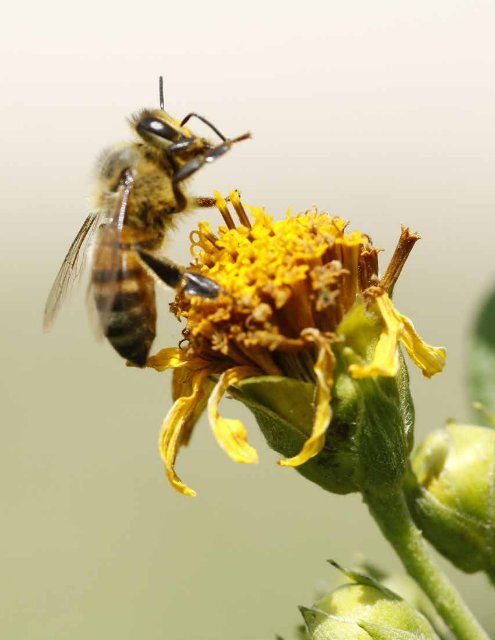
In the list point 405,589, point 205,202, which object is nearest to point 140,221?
point 205,202

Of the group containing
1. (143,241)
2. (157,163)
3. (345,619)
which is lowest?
(345,619)

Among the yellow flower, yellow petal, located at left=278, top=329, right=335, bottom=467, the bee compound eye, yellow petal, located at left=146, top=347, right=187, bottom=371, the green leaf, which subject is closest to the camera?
yellow petal, located at left=278, top=329, right=335, bottom=467

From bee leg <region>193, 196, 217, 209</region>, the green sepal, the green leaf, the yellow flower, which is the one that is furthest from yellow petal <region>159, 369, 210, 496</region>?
the green leaf

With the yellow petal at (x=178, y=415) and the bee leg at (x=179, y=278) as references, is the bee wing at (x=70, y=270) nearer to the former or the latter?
the bee leg at (x=179, y=278)

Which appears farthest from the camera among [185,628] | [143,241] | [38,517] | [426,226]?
[426,226]

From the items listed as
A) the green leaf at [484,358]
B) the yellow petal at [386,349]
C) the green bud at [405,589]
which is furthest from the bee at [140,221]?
the green leaf at [484,358]

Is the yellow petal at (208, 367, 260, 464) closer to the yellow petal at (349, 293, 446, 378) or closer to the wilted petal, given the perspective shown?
the yellow petal at (349, 293, 446, 378)

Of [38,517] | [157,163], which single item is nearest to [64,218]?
[38,517]

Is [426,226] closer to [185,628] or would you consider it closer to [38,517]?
[38,517]
